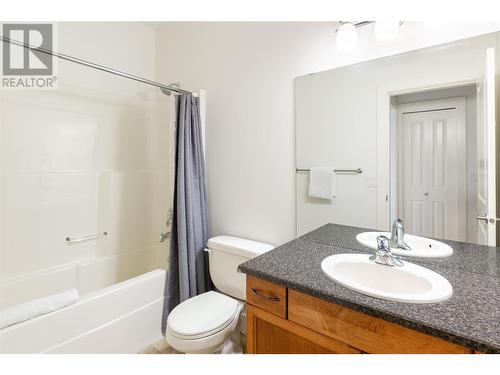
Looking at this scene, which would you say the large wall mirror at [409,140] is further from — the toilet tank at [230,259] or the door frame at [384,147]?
the toilet tank at [230,259]

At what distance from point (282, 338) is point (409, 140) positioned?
3.46ft

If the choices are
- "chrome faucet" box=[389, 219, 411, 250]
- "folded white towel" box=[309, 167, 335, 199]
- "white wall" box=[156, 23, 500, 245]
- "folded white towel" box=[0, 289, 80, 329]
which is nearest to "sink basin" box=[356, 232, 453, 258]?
"chrome faucet" box=[389, 219, 411, 250]

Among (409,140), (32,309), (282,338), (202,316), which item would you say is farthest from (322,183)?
(32,309)

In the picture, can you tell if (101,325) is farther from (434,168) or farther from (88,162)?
(434,168)

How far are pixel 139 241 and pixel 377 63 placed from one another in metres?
2.30

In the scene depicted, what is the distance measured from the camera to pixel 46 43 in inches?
70.8

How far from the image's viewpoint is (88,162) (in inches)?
79.8

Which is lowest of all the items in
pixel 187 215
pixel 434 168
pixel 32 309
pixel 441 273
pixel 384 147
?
pixel 32 309

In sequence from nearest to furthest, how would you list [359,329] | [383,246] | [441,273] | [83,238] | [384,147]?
[359,329], [441,273], [383,246], [384,147], [83,238]

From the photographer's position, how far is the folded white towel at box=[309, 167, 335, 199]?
1.47 m

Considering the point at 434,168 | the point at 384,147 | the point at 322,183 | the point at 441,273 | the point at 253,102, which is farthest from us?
the point at 253,102

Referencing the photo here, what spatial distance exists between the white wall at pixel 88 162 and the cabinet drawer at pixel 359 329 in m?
1.83

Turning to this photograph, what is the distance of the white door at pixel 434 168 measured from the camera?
1.10 meters

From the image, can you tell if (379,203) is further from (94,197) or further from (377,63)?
(94,197)
